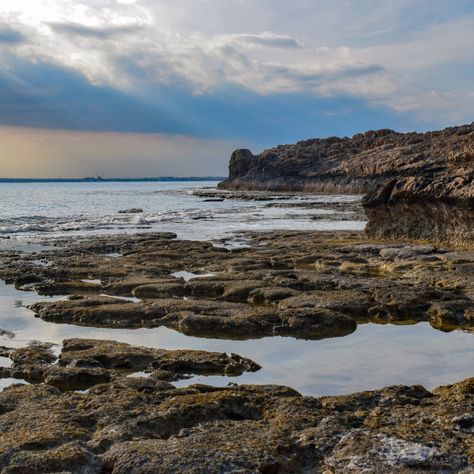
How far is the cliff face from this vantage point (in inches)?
885

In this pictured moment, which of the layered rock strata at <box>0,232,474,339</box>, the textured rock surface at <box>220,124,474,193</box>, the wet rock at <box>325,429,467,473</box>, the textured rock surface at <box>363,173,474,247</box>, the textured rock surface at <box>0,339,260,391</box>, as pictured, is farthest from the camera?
the textured rock surface at <box>220,124,474,193</box>

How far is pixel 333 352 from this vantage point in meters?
10.0

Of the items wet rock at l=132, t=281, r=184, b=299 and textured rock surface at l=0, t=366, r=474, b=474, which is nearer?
textured rock surface at l=0, t=366, r=474, b=474

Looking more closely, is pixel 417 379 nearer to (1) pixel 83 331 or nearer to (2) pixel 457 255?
(1) pixel 83 331

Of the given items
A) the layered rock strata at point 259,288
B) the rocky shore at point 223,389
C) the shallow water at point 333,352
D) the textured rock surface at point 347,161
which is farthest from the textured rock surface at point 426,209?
the textured rock surface at point 347,161

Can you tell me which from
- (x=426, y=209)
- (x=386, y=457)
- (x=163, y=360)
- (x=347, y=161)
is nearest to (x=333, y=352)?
(x=163, y=360)

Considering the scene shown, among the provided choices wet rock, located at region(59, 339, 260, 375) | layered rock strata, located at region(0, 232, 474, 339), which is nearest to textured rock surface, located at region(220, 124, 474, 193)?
layered rock strata, located at region(0, 232, 474, 339)

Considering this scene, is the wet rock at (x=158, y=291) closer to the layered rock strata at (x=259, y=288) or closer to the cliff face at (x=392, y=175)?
the layered rock strata at (x=259, y=288)

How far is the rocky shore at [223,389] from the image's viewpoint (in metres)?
5.30

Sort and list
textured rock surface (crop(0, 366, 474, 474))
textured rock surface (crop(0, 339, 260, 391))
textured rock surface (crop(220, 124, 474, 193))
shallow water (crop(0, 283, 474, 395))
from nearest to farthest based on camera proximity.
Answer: textured rock surface (crop(0, 366, 474, 474)), textured rock surface (crop(0, 339, 260, 391)), shallow water (crop(0, 283, 474, 395)), textured rock surface (crop(220, 124, 474, 193))

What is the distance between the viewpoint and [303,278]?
15719mm

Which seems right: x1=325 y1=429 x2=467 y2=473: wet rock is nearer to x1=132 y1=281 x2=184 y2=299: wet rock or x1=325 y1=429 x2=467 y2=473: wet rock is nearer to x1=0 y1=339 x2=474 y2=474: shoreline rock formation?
x1=0 y1=339 x2=474 y2=474: shoreline rock formation

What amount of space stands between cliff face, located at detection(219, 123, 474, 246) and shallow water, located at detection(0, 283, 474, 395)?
1155 centimetres

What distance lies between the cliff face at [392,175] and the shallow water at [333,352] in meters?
11.5
